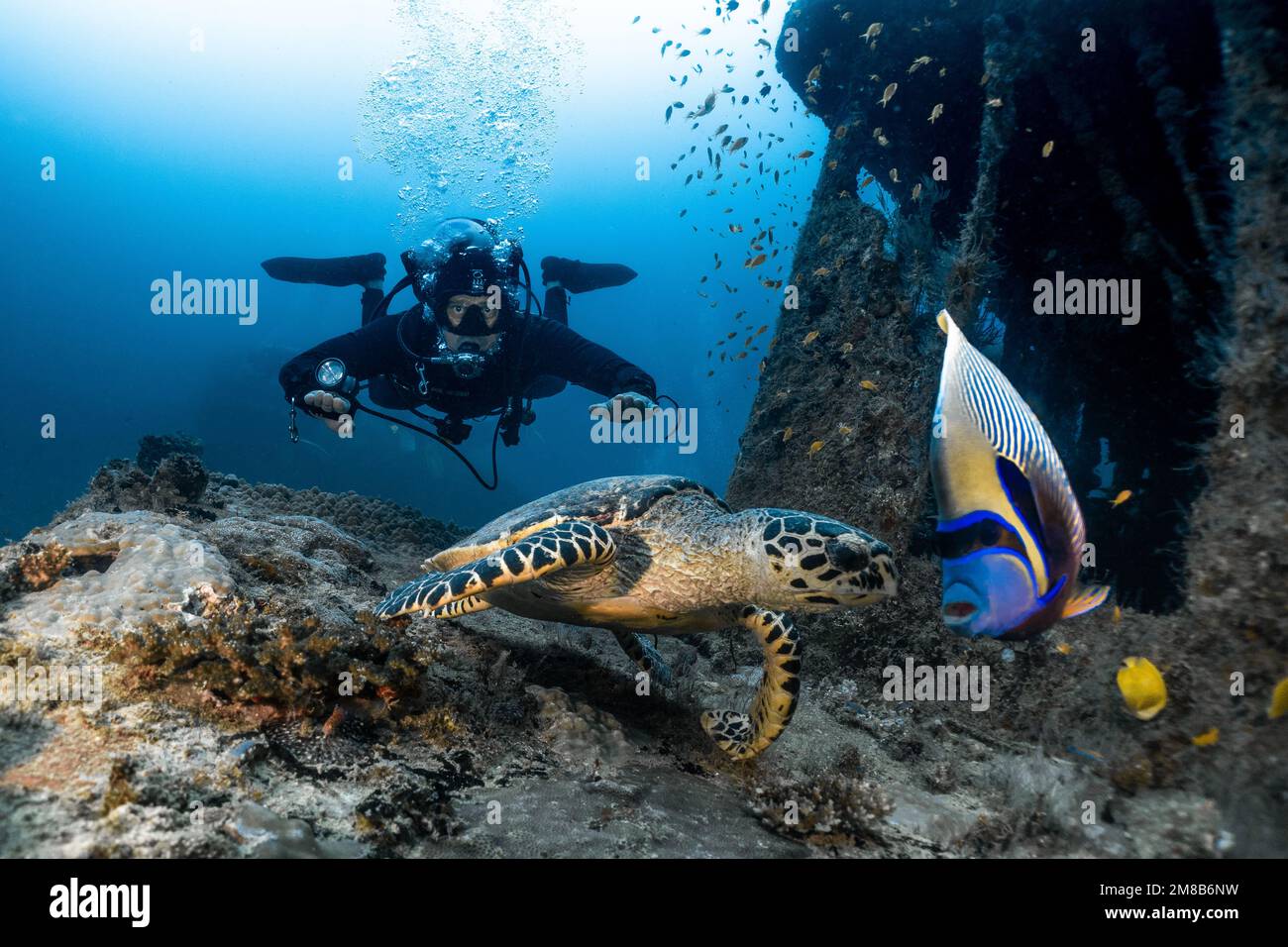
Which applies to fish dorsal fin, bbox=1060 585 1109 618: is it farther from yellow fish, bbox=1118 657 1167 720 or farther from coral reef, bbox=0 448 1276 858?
yellow fish, bbox=1118 657 1167 720

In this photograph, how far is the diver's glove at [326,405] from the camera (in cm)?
557

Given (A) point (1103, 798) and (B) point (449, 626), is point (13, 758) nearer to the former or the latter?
(B) point (449, 626)

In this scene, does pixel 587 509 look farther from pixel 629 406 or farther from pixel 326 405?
pixel 326 405

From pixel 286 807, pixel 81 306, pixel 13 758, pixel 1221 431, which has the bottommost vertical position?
pixel 286 807

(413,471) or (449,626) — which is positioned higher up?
(413,471)

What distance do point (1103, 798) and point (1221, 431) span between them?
1.98 metres

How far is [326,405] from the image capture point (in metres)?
5.59

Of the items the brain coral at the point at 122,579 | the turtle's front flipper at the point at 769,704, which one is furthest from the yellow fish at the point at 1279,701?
the brain coral at the point at 122,579

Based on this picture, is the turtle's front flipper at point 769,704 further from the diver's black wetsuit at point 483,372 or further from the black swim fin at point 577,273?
the black swim fin at point 577,273

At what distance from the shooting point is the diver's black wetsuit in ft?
22.7

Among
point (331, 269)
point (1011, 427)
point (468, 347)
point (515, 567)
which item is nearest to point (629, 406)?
point (515, 567)

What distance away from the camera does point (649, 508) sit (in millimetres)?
4160
